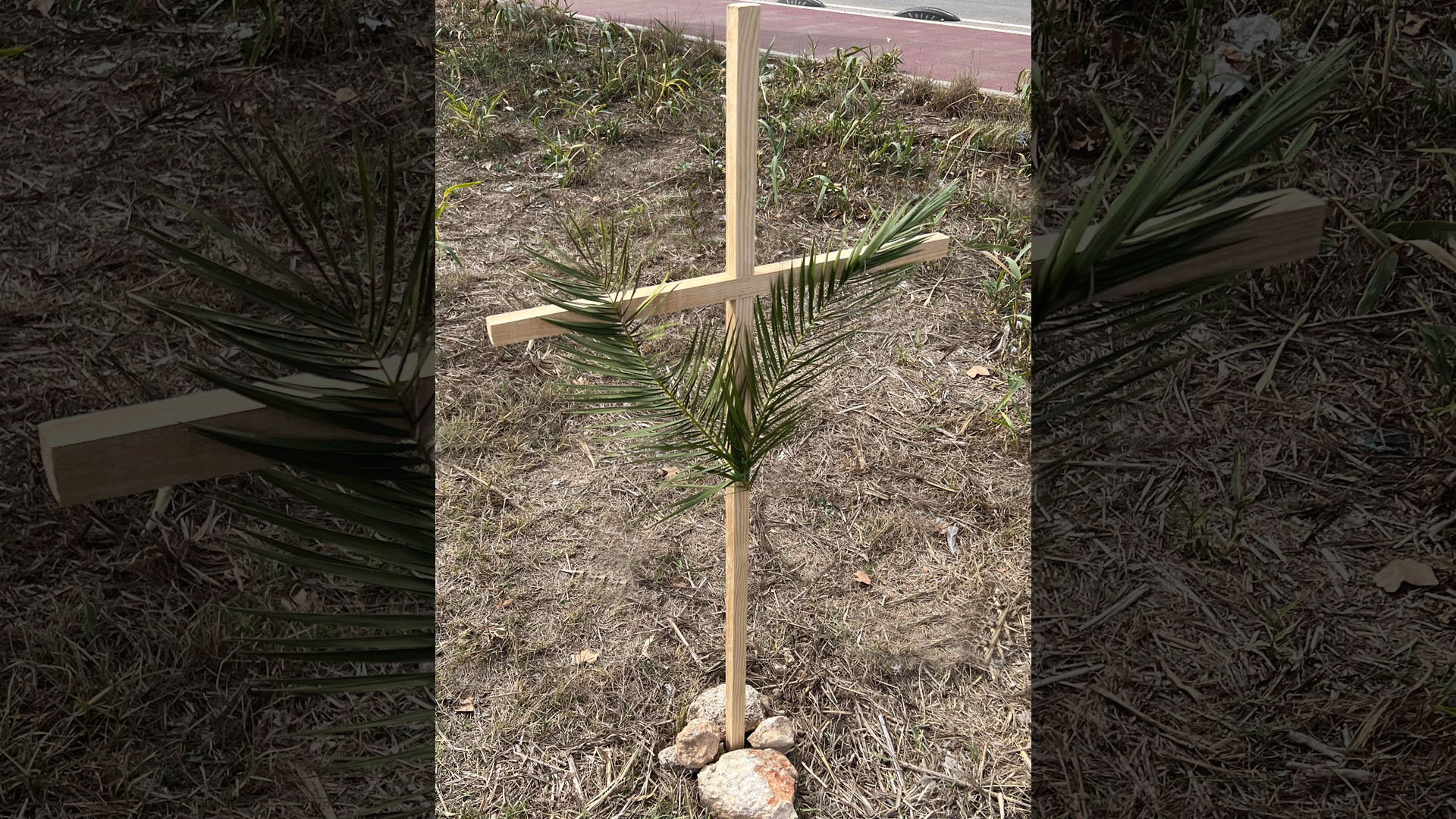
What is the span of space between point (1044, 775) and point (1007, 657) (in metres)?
0.22

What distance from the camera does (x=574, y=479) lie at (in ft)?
5.25

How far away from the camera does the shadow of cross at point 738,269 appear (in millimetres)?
808

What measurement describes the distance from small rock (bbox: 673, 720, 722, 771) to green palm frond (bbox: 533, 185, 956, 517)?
452 millimetres

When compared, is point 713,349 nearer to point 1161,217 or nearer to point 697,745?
point 1161,217

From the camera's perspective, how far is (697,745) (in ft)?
4.12

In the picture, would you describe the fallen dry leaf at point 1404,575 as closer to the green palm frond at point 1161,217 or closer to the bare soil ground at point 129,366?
the green palm frond at point 1161,217

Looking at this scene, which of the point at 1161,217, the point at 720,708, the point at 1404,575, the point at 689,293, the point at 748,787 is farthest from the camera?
the point at 720,708

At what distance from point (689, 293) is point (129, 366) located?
0.44 meters

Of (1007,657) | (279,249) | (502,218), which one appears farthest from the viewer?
(502,218)

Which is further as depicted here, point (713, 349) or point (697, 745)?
point (697, 745)

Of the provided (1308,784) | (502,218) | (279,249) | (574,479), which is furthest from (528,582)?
(1308,784)

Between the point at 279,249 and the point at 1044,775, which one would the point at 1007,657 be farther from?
the point at 279,249

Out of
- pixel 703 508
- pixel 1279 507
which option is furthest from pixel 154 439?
pixel 703 508

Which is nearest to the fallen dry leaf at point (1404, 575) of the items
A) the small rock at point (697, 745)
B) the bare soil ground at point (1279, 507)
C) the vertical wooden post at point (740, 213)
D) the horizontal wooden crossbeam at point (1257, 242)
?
the bare soil ground at point (1279, 507)
